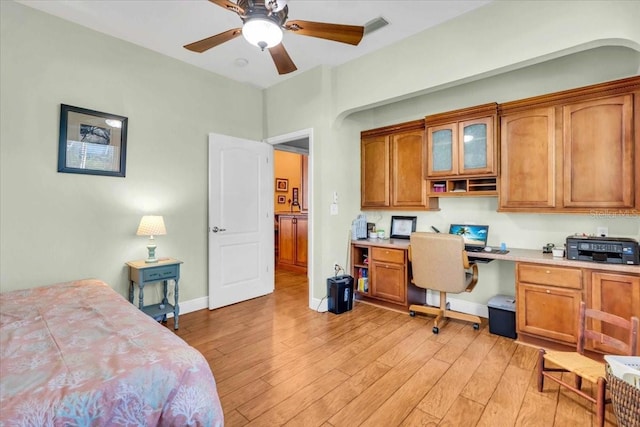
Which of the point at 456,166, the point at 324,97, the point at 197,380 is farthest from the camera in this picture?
the point at 324,97

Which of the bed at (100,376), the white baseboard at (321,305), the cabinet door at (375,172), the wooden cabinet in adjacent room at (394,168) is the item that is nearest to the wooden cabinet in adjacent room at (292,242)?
the cabinet door at (375,172)

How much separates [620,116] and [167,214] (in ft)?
14.4

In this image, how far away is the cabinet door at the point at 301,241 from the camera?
19.2 ft

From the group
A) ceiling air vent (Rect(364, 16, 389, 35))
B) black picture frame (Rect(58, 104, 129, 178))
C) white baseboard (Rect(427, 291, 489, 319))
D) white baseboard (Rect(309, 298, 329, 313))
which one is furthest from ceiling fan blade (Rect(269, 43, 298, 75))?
white baseboard (Rect(427, 291, 489, 319))

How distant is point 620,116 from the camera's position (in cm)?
250

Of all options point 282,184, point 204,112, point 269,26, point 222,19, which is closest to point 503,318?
point 269,26

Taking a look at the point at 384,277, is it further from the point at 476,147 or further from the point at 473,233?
the point at 476,147

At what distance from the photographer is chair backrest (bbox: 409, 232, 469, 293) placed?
9.68 feet

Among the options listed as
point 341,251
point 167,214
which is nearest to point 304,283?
point 341,251

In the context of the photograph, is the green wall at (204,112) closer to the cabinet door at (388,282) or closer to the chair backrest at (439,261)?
the cabinet door at (388,282)

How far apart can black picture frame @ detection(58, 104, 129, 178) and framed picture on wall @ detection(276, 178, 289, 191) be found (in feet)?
14.0

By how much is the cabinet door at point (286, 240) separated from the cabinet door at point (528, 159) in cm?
384

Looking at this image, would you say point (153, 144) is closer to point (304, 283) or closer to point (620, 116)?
point (304, 283)

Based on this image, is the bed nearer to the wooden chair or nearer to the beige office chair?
the wooden chair
